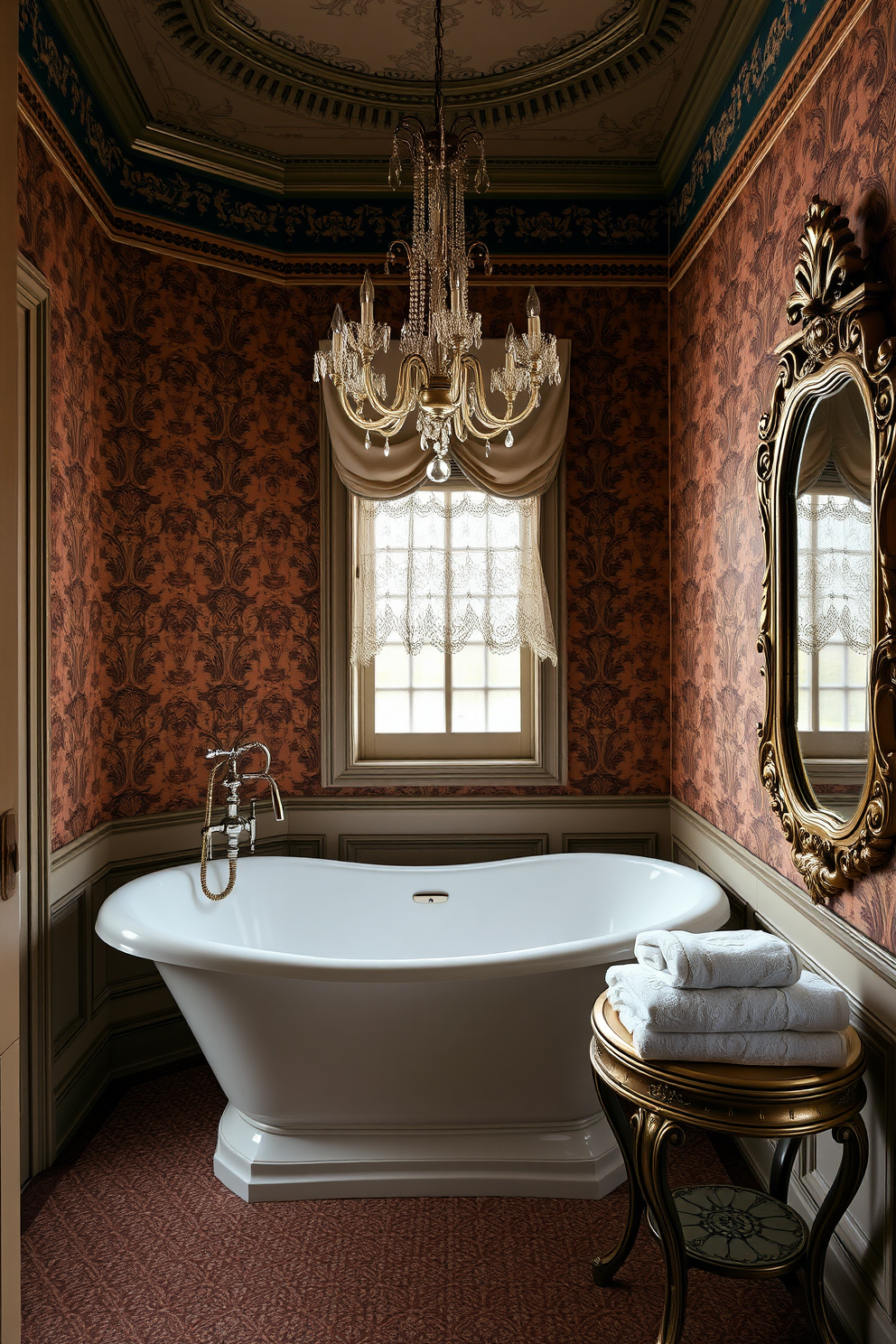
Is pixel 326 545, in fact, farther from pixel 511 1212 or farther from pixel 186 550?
pixel 511 1212

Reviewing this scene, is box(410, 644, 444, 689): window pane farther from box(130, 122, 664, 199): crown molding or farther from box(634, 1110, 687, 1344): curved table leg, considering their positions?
box(634, 1110, 687, 1344): curved table leg

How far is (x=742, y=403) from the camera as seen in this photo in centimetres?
245

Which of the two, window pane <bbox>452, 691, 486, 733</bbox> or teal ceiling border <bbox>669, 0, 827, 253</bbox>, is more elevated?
teal ceiling border <bbox>669, 0, 827, 253</bbox>

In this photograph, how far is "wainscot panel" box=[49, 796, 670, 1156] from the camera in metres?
2.62

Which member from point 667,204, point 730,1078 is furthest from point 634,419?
point 730,1078

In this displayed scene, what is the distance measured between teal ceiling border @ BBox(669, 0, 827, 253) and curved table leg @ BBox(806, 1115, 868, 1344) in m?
2.23

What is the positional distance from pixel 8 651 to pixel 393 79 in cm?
240

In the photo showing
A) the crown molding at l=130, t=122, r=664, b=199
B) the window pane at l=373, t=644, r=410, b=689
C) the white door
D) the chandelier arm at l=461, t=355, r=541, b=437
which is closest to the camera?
the white door

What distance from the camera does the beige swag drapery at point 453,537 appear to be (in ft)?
10.4

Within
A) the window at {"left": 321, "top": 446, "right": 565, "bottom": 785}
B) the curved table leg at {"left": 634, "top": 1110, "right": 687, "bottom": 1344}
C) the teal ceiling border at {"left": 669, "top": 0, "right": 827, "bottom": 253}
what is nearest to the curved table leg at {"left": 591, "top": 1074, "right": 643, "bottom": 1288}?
the curved table leg at {"left": 634, "top": 1110, "right": 687, "bottom": 1344}

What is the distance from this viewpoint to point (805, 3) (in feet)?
6.54

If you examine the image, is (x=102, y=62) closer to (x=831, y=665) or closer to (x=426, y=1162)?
(x=831, y=665)

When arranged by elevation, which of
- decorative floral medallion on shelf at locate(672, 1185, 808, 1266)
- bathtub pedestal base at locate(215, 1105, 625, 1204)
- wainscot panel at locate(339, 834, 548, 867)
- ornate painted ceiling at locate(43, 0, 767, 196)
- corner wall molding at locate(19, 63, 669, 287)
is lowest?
bathtub pedestal base at locate(215, 1105, 625, 1204)

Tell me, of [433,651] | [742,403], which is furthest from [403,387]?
[433,651]
